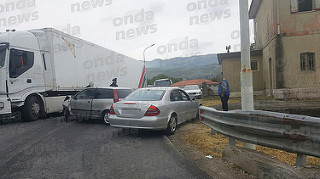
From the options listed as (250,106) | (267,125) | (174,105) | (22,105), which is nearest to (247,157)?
(267,125)

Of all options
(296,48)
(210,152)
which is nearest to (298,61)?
(296,48)

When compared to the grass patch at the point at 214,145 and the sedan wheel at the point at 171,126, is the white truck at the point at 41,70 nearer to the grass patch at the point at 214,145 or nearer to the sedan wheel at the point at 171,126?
the sedan wheel at the point at 171,126

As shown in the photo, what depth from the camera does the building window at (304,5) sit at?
14.1 metres

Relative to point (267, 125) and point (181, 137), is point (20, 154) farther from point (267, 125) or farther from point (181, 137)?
point (267, 125)

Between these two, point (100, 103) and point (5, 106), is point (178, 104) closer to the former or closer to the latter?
point (100, 103)

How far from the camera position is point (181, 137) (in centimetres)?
630

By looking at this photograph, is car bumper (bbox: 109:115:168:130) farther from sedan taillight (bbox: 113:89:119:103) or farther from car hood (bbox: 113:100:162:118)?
sedan taillight (bbox: 113:89:119:103)

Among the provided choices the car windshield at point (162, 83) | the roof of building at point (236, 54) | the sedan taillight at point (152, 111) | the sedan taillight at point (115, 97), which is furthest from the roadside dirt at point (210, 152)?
the car windshield at point (162, 83)

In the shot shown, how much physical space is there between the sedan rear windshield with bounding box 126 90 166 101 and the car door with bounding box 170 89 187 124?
0.41 metres

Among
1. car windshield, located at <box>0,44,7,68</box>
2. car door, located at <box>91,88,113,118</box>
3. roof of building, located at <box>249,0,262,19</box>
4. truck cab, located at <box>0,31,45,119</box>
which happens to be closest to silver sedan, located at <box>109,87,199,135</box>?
car door, located at <box>91,88,113,118</box>

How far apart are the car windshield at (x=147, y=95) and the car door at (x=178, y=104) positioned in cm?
41

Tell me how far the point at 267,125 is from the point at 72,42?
425 inches

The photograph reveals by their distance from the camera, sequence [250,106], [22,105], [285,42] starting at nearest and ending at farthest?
[250,106] → [22,105] → [285,42]

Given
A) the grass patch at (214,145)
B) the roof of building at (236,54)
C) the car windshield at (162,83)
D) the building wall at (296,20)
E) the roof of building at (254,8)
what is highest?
the roof of building at (254,8)
